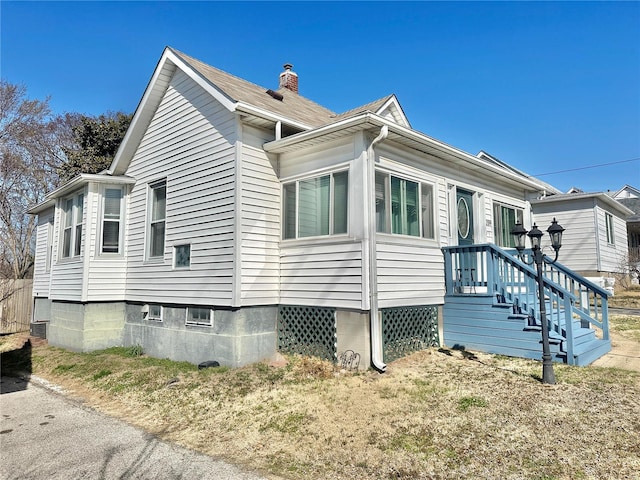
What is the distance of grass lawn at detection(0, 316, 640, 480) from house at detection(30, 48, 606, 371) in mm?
735

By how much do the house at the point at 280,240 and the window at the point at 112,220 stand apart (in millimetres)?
35

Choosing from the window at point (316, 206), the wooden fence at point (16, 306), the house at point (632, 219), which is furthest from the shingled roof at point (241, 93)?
the house at point (632, 219)

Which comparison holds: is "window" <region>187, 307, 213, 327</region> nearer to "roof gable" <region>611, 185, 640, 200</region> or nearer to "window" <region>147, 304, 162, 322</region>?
"window" <region>147, 304, 162, 322</region>

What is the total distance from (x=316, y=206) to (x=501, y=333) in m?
4.32

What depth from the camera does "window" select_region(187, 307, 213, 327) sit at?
8.21 m

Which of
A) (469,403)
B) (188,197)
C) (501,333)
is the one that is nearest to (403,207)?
(501,333)

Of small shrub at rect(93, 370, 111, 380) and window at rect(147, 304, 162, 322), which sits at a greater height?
window at rect(147, 304, 162, 322)

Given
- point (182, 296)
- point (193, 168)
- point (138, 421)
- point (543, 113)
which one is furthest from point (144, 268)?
point (543, 113)

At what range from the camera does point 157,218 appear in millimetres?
10125

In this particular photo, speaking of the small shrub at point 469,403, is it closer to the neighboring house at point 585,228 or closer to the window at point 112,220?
the window at point 112,220

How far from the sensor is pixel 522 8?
11141 millimetres

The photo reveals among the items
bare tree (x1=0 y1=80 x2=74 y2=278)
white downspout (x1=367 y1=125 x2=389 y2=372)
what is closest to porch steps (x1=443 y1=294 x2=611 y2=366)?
white downspout (x1=367 y1=125 x2=389 y2=372)

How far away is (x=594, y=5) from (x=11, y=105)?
88.5 ft

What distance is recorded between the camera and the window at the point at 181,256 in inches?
354
